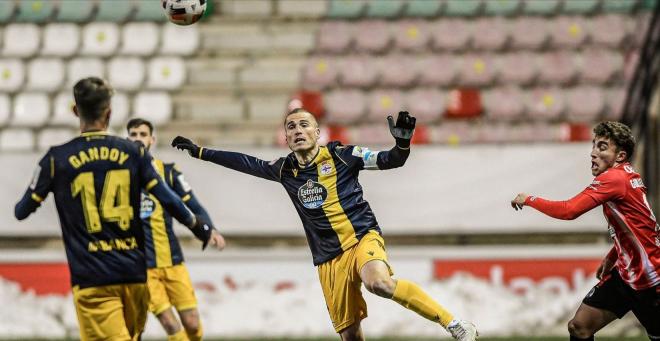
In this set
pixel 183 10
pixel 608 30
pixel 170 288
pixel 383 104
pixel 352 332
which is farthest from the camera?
pixel 608 30

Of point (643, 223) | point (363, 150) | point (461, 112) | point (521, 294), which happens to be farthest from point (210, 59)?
point (643, 223)

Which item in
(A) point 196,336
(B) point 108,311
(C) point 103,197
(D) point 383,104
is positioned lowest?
(A) point 196,336

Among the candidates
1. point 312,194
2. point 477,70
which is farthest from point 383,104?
point 312,194

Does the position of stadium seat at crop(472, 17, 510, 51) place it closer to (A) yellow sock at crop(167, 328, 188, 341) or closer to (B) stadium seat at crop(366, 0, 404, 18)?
(B) stadium seat at crop(366, 0, 404, 18)

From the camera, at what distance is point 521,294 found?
36.7 feet

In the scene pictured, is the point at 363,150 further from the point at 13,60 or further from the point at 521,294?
the point at 13,60

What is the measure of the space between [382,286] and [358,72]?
8250 millimetres

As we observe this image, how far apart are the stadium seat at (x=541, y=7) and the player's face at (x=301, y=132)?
28.3 ft

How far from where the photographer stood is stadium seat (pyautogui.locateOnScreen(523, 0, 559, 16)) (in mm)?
14906

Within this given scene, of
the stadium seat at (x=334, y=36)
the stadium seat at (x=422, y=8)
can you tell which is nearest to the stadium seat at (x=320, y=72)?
the stadium seat at (x=334, y=36)

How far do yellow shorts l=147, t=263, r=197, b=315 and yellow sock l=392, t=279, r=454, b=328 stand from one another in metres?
2.26

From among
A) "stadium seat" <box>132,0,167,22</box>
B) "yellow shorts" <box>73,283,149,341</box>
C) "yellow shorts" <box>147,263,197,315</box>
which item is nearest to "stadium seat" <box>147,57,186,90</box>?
"stadium seat" <box>132,0,167,22</box>

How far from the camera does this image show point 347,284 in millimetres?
6797

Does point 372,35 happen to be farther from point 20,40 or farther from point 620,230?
point 620,230
